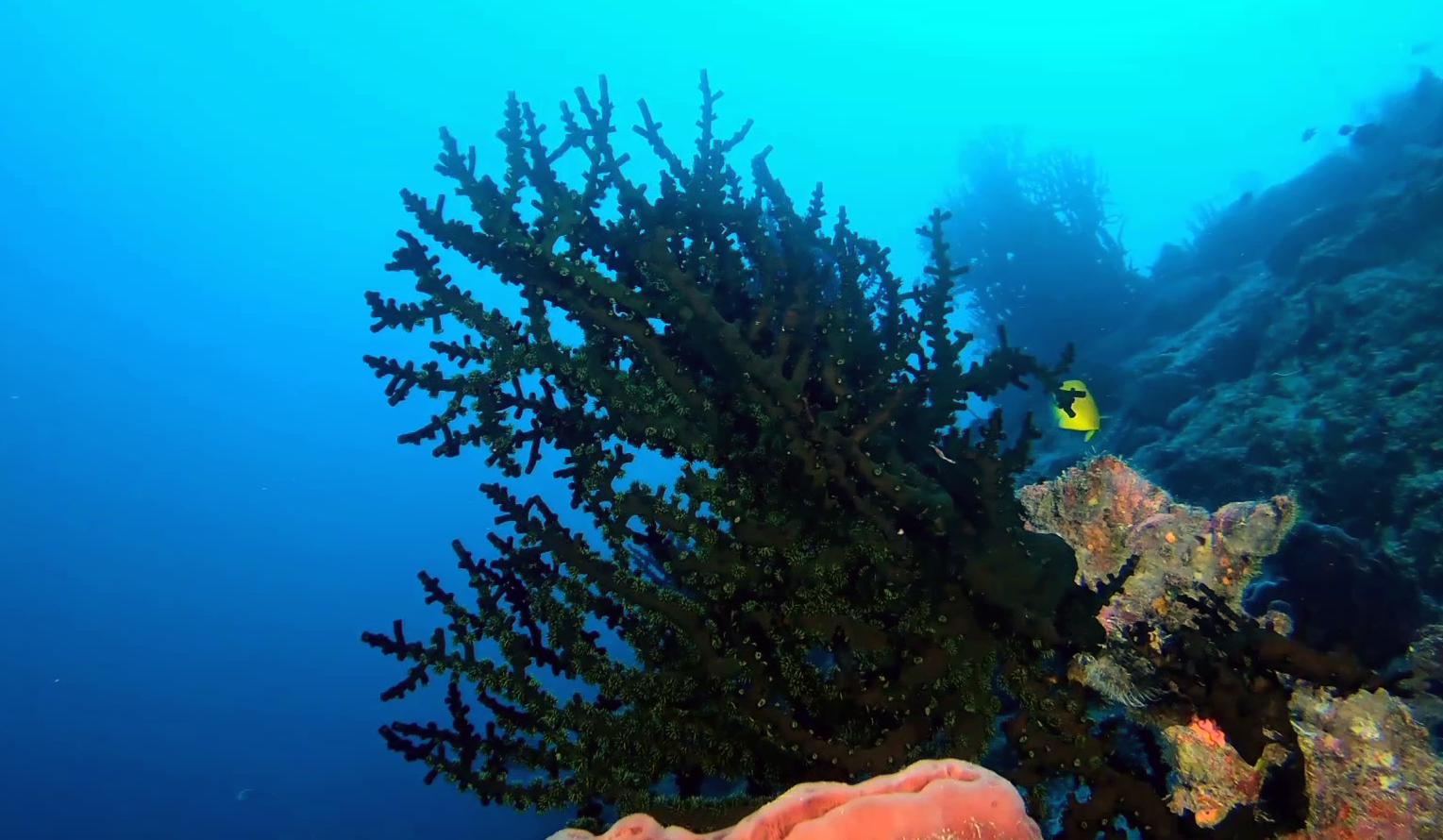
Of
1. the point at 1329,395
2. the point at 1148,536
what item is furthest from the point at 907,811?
the point at 1329,395

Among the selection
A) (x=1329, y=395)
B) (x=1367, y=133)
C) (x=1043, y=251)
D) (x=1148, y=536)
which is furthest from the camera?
(x=1043, y=251)

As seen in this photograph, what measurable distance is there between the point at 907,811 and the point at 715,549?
1234 millimetres

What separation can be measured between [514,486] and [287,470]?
1349 inches

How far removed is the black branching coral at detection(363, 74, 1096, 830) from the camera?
8.77ft

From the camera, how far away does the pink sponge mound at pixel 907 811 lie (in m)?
1.71

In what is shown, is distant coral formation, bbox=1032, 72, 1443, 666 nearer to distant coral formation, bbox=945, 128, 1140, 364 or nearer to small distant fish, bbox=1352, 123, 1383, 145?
small distant fish, bbox=1352, 123, 1383, 145

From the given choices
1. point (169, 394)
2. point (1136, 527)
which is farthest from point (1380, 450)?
point (169, 394)

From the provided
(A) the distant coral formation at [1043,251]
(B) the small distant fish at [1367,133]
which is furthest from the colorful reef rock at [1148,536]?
(B) the small distant fish at [1367,133]

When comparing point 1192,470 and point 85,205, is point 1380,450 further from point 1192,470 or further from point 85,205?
point 85,205

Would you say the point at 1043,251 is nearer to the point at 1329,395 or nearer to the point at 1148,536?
the point at 1329,395

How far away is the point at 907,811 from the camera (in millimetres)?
1720

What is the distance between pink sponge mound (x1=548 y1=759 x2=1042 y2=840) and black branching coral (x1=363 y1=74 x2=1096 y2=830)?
2.44 ft

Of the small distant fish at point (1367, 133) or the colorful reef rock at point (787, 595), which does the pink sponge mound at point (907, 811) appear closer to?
the colorful reef rock at point (787, 595)

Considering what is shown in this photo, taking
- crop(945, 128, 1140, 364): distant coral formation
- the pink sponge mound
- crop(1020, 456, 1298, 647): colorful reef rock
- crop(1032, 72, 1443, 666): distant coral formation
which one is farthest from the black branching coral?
crop(945, 128, 1140, 364): distant coral formation
